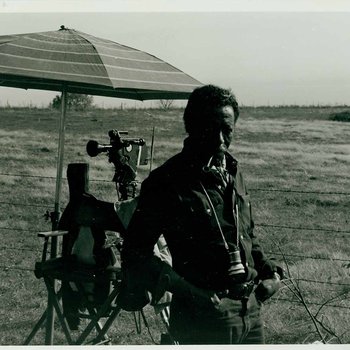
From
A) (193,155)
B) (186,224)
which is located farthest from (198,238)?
(193,155)

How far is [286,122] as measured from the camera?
33.8 m

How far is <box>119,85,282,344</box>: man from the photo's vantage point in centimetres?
247

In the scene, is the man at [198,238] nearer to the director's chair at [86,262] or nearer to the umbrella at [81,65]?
A: the umbrella at [81,65]

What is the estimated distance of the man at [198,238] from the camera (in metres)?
2.47

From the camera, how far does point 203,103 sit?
2.56 metres

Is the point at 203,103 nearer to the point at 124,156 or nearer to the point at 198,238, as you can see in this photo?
the point at 198,238

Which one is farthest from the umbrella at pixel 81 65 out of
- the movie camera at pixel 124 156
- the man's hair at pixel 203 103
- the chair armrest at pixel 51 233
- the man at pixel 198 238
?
the man at pixel 198 238

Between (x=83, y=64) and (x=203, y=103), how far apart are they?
1350 millimetres

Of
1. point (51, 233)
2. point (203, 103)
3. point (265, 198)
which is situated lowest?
point (265, 198)

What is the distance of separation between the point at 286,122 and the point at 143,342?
97.9ft

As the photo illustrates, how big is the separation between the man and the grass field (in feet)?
5.03

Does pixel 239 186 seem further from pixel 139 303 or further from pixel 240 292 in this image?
pixel 139 303

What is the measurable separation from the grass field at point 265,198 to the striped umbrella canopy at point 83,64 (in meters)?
1.18

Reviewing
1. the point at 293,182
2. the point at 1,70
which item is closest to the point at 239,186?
the point at 1,70
